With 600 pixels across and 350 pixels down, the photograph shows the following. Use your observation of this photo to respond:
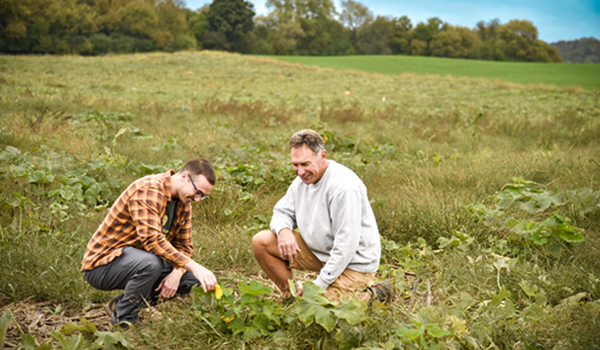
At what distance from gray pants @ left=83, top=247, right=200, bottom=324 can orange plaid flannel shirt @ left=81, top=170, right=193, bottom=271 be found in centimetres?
5

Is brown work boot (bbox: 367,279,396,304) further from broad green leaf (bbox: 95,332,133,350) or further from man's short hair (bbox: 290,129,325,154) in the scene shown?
broad green leaf (bbox: 95,332,133,350)

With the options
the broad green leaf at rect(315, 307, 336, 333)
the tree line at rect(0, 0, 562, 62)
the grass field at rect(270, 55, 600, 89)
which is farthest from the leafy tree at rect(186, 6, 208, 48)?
the broad green leaf at rect(315, 307, 336, 333)

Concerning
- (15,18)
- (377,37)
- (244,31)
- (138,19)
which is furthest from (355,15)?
(15,18)

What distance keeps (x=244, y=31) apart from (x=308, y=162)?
61.2 m

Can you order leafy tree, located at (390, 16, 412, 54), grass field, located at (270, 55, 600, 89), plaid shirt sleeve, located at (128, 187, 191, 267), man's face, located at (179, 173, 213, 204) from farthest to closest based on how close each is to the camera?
leafy tree, located at (390, 16, 412, 54), grass field, located at (270, 55, 600, 89), man's face, located at (179, 173, 213, 204), plaid shirt sleeve, located at (128, 187, 191, 267)

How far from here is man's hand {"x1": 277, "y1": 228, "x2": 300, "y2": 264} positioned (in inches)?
124

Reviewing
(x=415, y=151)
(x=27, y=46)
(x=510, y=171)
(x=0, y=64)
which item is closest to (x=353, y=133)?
(x=415, y=151)

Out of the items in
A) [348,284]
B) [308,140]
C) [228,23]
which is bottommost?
[348,284]

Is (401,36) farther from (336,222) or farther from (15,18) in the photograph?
(336,222)

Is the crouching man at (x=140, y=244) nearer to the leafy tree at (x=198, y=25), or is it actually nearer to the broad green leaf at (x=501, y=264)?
the broad green leaf at (x=501, y=264)

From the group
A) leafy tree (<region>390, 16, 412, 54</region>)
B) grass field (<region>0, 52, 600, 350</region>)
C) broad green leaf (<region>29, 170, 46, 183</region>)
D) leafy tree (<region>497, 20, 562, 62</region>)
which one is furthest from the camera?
leafy tree (<region>390, 16, 412, 54</region>)

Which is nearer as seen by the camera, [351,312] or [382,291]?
[351,312]

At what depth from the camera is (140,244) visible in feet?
9.61

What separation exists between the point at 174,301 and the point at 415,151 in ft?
19.7
